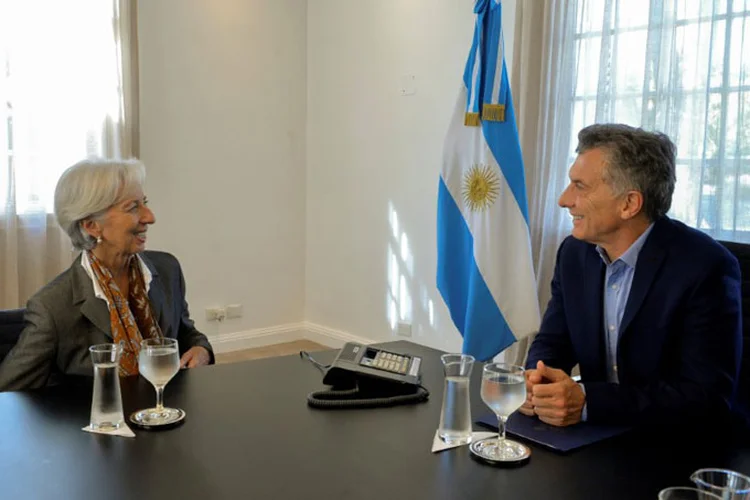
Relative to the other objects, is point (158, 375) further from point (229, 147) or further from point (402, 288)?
point (229, 147)

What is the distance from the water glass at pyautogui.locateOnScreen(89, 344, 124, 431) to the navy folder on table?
644mm

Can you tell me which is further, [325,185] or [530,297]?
[325,185]

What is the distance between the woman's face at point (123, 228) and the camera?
1.95m

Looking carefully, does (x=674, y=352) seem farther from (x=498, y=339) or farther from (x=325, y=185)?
(x=325, y=185)

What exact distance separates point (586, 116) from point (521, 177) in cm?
44

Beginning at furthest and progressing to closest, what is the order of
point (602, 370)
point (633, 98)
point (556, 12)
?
point (556, 12)
point (633, 98)
point (602, 370)

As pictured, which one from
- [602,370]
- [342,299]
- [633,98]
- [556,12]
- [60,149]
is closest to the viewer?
[602,370]

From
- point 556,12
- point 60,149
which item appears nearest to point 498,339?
point 556,12

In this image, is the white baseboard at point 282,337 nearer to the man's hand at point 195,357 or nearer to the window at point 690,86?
the window at point 690,86

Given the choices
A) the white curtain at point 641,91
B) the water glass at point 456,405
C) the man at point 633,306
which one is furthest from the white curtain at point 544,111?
the water glass at point 456,405

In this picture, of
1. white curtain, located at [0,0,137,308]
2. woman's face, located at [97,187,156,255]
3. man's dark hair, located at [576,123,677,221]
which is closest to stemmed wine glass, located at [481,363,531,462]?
man's dark hair, located at [576,123,677,221]

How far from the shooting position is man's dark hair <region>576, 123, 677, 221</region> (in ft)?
5.37

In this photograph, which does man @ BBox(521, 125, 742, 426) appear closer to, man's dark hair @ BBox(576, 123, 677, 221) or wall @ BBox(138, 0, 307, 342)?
man's dark hair @ BBox(576, 123, 677, 221)

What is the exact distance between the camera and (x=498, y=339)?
320cm
